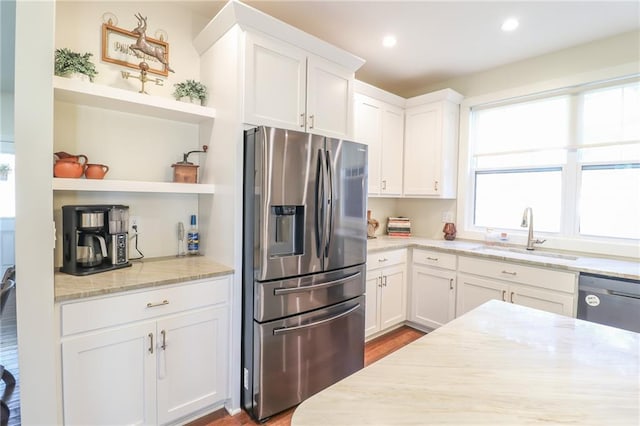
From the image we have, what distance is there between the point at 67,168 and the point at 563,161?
3.86 meters

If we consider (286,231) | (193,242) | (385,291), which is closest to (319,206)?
(286,231)

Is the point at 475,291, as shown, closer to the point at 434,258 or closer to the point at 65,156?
the point at 434,258

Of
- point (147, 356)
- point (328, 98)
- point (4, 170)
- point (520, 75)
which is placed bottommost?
point (147, 356)

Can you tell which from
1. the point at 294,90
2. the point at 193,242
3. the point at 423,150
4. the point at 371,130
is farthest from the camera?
the point at 423,150

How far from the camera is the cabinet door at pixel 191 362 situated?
169 cm

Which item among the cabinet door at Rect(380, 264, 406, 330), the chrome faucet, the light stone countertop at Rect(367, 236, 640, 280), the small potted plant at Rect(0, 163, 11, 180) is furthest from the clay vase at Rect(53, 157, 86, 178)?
the chrome faucet

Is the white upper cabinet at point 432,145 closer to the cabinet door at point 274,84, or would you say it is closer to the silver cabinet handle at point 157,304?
the cabinet door at point 274,84

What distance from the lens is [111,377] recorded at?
1530 millimetres

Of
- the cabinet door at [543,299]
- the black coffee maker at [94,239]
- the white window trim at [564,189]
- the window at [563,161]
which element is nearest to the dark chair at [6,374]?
the black coffee maker at [94,239]

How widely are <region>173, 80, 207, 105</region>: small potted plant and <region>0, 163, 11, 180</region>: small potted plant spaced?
1.05 m

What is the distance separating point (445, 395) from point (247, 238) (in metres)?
1.44

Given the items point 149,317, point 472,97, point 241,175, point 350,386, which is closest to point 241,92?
point 241,175

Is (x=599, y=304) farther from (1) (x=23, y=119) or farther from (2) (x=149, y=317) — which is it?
(1) (x=23, y=119)

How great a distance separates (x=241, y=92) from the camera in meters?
1.90
